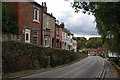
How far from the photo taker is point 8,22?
28875mm

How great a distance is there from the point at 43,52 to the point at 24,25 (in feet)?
14.1

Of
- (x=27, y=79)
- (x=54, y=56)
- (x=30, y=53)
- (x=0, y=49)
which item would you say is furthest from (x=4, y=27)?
(x=54, y=56)

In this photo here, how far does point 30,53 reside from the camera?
27.4 meters

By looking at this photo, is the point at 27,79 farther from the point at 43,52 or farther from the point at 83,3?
the point at 43,52

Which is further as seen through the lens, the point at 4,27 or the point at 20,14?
the point at 20,14

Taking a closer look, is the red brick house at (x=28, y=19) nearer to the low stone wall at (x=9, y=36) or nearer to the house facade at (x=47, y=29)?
the low stone wall at (x=9, y=36)

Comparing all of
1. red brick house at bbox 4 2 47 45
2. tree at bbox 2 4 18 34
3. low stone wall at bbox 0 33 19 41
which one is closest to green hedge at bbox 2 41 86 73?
low stone wall at bbox 0 33 19 41

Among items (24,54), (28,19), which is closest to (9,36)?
(24,54)

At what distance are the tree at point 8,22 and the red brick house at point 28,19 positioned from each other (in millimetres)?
770

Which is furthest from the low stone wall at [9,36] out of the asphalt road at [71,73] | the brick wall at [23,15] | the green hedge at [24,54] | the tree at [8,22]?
the asphalt road at [71,73]

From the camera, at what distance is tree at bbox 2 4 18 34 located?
2708cm

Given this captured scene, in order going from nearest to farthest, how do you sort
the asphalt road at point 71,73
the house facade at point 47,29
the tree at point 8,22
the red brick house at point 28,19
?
the asphalt road at point 71,73 < the tree at point 8,22 < the red brick house at point 28,19 < the house facade at point 47,29

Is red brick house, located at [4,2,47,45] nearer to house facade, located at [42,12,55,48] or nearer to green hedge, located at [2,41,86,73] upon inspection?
house facade, located at [42,12,55,48]

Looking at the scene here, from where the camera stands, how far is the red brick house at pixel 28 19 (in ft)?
102
